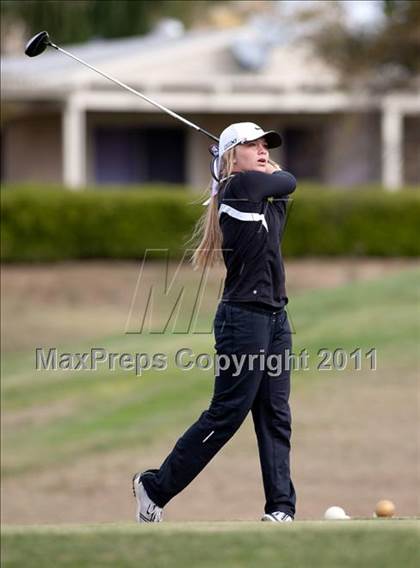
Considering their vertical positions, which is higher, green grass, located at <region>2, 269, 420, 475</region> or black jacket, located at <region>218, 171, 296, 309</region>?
black jacket, located at <region>218, 171, 296, 309</region>

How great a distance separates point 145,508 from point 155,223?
22372mm

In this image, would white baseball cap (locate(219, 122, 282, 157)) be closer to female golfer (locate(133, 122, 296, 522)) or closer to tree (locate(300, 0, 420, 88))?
female golfer (locate(133, 122, 296, 522))

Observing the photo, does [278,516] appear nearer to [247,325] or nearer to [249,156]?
[247,325]

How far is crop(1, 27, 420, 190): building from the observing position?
109 feet

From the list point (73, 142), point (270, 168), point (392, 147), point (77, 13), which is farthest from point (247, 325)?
point (73, 142)

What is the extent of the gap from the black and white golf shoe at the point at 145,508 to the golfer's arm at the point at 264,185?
5.28 feet

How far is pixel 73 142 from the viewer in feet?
109

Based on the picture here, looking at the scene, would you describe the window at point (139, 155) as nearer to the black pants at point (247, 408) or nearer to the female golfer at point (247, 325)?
the female golfer at point (247, 325)

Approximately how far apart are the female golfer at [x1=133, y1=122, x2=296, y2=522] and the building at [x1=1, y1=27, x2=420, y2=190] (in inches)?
965

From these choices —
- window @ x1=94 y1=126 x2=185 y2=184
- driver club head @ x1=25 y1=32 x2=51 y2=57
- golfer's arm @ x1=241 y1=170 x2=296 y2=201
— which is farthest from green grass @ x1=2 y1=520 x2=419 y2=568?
window @ x1=94 y1=126 x2=185 y2=184

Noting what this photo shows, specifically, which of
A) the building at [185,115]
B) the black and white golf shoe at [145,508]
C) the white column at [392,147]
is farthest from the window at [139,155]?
the black and white golf shoe at [145,508]

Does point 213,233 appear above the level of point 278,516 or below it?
above

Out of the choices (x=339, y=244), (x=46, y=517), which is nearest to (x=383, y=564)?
(x=46, y=517)

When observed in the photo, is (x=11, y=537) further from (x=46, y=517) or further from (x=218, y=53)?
(x=218, y=53)
